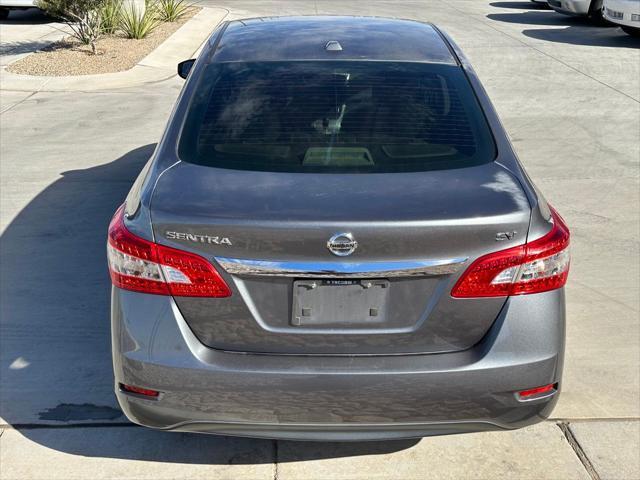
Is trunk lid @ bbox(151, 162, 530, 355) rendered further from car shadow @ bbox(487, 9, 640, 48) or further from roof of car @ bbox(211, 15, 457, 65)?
car shadow @ bbox(487, 9, 640, 48)

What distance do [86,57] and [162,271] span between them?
1149 cm

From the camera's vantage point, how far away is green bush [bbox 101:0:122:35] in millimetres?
15164

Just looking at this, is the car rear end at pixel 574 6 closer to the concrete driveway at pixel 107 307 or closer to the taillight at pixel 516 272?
the concrete driveway at pixel 107 307

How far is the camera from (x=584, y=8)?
1852cm

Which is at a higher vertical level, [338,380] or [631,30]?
[338,380]

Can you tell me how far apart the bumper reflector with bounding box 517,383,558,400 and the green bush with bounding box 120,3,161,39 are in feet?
44.0

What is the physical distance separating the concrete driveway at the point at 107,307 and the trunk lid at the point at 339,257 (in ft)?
2.96

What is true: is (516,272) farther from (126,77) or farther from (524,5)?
(524,5)

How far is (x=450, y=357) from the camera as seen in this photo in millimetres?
3139

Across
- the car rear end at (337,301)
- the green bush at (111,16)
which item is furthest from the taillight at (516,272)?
the green bush at (111,16)

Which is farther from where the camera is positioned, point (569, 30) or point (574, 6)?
point (574, 6)

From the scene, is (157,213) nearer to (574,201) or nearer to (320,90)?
(320,90)

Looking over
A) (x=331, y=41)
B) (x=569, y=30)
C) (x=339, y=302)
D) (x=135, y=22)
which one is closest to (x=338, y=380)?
(x=339, y=302)

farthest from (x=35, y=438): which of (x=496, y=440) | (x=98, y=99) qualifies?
(x=98, y=99)
